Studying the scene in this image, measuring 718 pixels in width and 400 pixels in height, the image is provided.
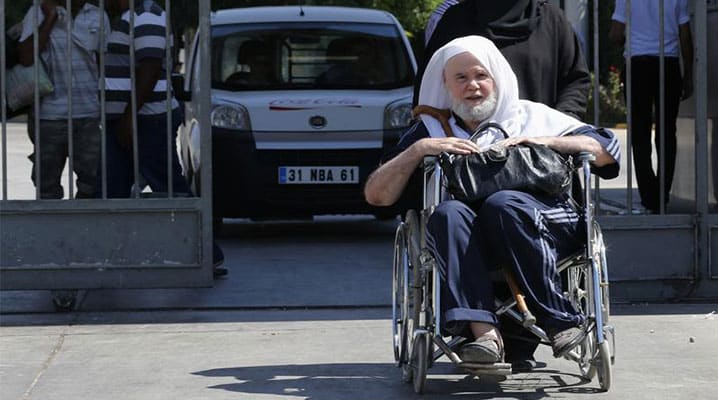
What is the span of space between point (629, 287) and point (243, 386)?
8.80ft

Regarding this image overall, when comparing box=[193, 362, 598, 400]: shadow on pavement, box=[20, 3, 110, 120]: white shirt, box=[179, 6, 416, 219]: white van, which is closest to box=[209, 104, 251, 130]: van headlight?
box=[179, 6, 416, 219]: white van

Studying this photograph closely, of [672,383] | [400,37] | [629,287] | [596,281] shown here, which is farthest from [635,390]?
[400,37]

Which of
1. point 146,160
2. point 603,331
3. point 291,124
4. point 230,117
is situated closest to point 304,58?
point 291,124

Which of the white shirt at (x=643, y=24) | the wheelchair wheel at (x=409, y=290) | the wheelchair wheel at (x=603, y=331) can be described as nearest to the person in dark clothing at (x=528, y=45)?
the wheelchair wheel at (x=409, y=290)

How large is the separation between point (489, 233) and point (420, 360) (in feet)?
1.77

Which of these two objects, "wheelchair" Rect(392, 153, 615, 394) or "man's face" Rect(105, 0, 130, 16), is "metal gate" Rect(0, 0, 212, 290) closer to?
"man's face" Rect(105, 0, 130, 16)

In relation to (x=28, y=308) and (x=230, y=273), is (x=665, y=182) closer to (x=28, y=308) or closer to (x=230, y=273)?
(x=230, y=273)

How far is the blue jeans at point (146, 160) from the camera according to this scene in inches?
339

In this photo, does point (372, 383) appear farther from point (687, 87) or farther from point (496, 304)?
point (687, 87)

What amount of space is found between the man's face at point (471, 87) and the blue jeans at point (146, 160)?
2884 mm

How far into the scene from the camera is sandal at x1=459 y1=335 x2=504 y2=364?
5527 millimetres

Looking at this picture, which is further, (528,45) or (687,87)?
(687,87)

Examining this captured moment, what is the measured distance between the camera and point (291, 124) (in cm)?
1095

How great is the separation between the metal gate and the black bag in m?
2.50
